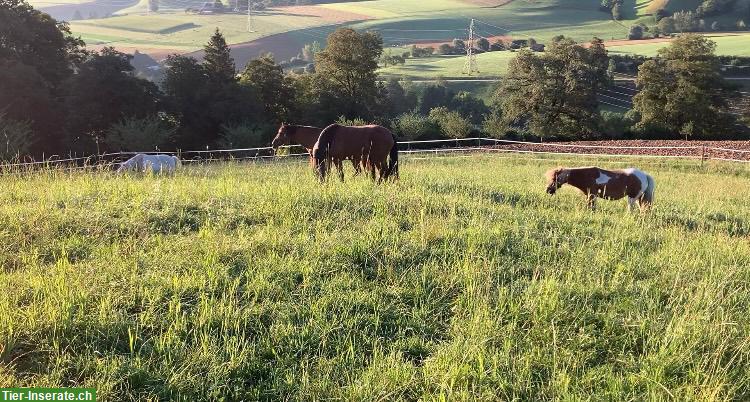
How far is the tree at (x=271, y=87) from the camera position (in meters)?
35.5

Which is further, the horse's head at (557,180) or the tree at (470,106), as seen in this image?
the tree at (470,106)

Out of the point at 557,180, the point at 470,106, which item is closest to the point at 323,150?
the point at 557,180

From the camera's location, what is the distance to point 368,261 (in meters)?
3.95

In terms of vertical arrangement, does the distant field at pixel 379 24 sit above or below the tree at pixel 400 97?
above

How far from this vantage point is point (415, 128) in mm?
35562

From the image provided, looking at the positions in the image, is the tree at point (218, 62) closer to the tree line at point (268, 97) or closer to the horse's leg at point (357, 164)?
the tree line at point (268, 97)

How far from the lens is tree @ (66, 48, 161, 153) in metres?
28.2

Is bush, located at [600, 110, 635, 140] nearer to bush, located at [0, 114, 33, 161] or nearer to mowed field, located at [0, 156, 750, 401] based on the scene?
mowed field, located at [0, 156, 750, 401]

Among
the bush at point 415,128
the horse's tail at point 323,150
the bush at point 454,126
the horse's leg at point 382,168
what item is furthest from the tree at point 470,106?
the horse's tail at point 323,150

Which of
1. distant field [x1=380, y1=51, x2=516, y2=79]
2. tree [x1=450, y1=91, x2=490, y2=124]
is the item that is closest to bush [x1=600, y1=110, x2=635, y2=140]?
tree [x1=450, y1=91, x2=490, y2=124]

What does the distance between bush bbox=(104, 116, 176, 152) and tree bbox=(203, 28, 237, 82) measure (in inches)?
269

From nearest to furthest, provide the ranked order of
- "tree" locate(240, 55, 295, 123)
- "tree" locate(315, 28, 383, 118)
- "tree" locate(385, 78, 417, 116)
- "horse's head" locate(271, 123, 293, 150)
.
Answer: "horse's head" locate(271, 123, 293, 150) → "tree" locate(240, 55, 295, 123) → "tree" locate(315, 28, 383, 118) → "tree" locate(385, 78, 417, 116)

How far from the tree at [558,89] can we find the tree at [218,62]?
22.5 m

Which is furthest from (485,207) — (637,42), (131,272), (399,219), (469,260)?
(637,42)
